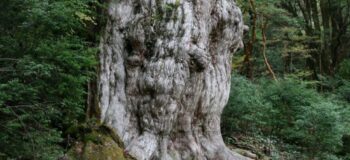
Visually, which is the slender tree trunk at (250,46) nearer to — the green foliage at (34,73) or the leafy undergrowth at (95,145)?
the leafy undergrowth at (95,145)

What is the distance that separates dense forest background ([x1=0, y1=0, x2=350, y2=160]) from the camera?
500 centimetres

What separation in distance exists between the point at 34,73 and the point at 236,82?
765 cm

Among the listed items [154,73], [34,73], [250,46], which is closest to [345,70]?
[250,46]

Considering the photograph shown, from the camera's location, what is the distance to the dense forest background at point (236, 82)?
5.00 meters

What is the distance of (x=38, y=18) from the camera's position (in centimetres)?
504

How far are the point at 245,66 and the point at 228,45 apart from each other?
7983 mm

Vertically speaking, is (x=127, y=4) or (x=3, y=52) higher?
(x=127, y=4)

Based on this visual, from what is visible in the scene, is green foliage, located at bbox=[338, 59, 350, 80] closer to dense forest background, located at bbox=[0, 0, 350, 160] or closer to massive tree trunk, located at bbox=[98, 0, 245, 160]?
dense forest background, located at bbox=[0, 0, 350, 160]

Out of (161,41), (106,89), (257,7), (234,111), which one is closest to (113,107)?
(106,89)

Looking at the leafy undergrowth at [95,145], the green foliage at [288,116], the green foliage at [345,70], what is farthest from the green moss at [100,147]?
the green foliage at [345,70]

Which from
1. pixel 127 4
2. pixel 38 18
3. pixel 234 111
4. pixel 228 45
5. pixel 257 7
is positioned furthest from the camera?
pixel 257 7

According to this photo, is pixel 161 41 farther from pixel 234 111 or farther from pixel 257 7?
pixel 257 7

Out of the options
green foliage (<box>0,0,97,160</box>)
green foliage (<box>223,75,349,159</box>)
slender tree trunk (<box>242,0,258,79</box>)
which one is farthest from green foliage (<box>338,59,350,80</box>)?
green foliage (<box>0,0,97,160</box>)

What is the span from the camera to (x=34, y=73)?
4.93 metres
